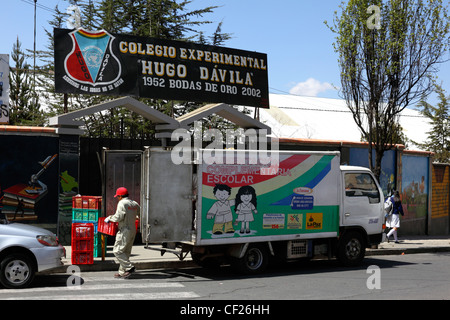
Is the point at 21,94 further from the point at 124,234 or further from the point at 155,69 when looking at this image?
the point at 124,234

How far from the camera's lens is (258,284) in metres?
10.9

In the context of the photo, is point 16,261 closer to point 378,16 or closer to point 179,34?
point 378,16

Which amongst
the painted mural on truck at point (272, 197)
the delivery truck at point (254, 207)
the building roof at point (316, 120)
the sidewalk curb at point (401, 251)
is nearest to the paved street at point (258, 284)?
the delivery truck at point (254, 207)

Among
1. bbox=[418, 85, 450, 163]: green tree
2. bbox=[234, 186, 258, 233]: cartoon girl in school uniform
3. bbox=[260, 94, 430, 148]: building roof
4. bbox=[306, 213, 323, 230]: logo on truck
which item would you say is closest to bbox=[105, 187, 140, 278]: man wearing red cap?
bbox=[234, 186, 258, 233]: cartoon girl in school uniform

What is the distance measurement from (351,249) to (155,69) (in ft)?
23.4

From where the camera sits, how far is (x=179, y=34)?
23203mm

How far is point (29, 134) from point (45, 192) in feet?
5.06

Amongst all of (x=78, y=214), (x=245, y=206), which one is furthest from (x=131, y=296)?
(x=78, y=214)

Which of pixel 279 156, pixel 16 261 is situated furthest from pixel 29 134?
pixel 279 156

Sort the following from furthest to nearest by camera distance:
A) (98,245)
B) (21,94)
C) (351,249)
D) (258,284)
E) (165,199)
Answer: (21,94), (351,249), (98,245), (165,199), (258,284)

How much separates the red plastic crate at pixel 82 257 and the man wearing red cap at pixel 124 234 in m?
0.94

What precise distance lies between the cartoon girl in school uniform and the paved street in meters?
1.15

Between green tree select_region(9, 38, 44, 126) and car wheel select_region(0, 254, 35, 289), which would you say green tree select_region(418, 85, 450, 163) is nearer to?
green tree select_region(9, 38, 44, 126)
